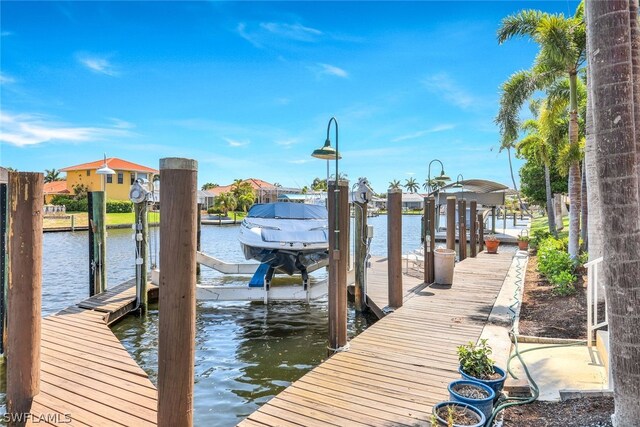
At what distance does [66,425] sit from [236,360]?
9.85 feet

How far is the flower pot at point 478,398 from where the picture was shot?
3262mm

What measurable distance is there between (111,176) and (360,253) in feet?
148

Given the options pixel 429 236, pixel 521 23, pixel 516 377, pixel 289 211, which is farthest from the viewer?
pixel 521 23

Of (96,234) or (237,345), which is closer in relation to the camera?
(237,345)

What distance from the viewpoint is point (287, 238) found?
33.5ft

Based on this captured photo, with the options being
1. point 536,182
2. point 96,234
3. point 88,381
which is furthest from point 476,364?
point 536,182

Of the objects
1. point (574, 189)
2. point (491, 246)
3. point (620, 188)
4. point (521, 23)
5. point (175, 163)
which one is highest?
point (521, 23)

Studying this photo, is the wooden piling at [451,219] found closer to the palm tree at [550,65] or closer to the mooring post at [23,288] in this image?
the palm tree at [550,65]

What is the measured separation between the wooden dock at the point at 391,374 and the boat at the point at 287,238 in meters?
3.07

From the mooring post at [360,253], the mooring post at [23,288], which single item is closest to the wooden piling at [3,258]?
the mooring post at [23,288]

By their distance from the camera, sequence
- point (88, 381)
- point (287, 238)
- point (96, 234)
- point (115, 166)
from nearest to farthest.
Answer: point (88, 381)
point (96, 234)
point (287, 238)
point (115, 166)

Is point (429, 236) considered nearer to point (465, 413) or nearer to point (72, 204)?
point (465, 413)

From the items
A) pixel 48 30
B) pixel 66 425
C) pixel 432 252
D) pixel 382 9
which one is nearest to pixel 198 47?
pixel 48 30

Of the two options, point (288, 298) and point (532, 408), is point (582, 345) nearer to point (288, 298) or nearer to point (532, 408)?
point (532, 408)
